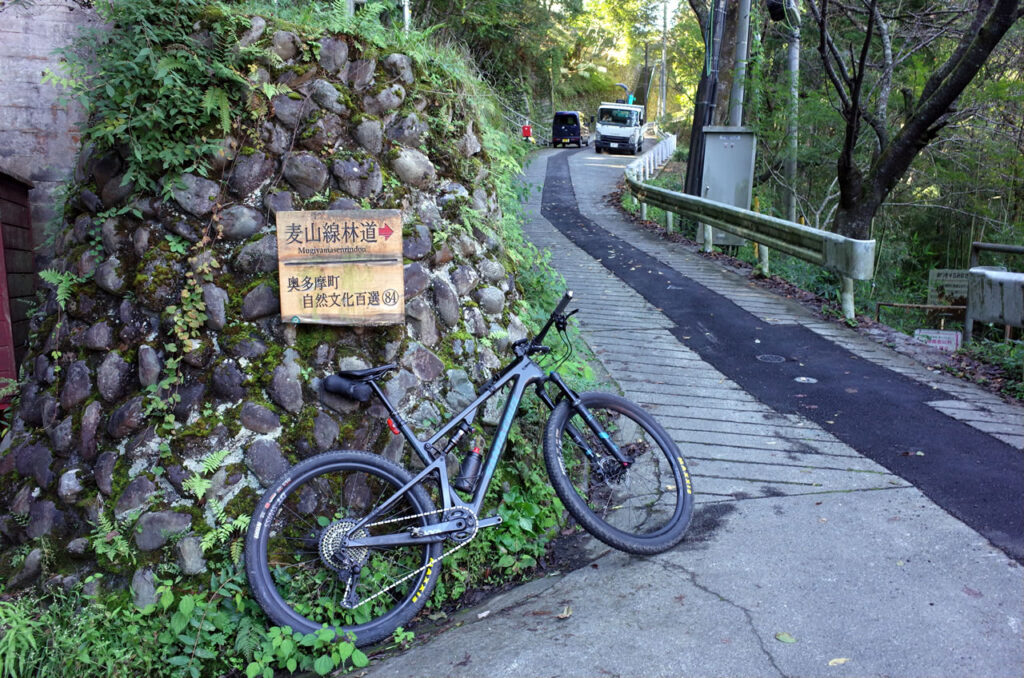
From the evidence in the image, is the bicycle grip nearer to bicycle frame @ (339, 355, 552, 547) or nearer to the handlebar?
bicycle frame @ (339, 355, 552, 547)

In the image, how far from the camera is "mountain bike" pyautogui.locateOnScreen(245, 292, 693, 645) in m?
3.75

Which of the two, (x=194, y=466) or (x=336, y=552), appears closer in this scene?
(x=336, y=552)

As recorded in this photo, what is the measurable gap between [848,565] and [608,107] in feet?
121

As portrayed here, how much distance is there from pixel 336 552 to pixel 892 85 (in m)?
17.4

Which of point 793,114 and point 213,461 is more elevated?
point 793,114

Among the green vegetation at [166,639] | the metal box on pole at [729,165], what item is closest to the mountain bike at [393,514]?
the green vegetation at [166,639]

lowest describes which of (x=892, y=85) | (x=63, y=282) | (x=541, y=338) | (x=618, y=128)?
(x=541, y=338)

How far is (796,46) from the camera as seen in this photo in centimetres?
1580

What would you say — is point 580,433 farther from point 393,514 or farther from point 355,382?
point 355,382

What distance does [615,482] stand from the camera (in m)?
4.50

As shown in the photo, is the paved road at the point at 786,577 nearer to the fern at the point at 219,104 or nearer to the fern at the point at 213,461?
the fern at the point at 213,461

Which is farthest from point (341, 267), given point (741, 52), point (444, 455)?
point (741, 52)

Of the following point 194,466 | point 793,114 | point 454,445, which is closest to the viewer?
point 194,466

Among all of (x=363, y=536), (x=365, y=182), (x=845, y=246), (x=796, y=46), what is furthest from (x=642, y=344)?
(x=796, y=46)
